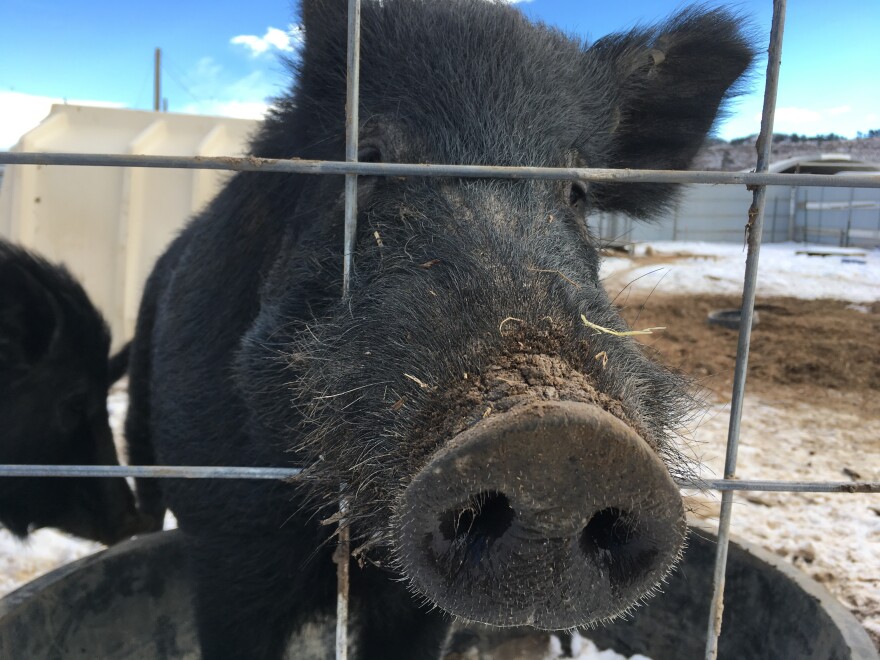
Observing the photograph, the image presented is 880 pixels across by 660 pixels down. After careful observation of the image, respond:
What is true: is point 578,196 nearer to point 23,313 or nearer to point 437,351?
point 437,351

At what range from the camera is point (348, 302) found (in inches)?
65.6

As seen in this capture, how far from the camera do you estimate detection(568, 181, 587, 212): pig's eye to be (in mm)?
2176

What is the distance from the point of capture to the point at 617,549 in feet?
4.26

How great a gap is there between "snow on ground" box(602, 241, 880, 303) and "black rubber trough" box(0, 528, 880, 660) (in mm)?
6886

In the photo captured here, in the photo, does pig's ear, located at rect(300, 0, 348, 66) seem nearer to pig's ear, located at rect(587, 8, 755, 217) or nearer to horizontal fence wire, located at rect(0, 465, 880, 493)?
pig's ear, located at rect(587, 8, 755, 217)

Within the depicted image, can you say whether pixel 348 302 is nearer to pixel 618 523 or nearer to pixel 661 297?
pixel 618 523

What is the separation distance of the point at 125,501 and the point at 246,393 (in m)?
2.02

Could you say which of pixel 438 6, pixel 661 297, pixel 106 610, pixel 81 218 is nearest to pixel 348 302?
pixel 438 6

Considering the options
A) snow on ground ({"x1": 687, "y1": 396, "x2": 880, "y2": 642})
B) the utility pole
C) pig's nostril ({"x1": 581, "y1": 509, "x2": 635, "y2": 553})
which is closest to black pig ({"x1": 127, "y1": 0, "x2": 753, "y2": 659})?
pig's nostril ({"x1": 581, "y1": 509, "x2": 635, "y2": 553})

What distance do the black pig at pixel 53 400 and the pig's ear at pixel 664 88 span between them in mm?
2577

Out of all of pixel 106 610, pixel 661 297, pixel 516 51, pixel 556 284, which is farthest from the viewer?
pixel 661 297

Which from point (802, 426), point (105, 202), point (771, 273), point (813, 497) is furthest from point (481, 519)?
point (771, 273)

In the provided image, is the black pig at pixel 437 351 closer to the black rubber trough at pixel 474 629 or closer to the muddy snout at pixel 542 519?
the muddy snout at pixel 542 519

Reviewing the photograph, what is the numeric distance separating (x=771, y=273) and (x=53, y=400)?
1584cm
